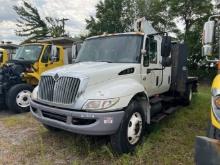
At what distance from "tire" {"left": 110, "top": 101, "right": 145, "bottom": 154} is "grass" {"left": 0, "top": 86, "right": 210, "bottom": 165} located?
130 millimetres

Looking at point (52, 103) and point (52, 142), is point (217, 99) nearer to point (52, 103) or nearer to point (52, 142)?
point (52, 103)

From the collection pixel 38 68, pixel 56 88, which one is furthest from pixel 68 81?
pixel 38 68

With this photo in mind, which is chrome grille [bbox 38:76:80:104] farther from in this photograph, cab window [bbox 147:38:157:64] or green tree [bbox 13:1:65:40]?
green tree [bbox 13:1:65:40]

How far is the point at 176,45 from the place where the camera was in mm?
7387

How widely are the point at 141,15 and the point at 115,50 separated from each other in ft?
71.7

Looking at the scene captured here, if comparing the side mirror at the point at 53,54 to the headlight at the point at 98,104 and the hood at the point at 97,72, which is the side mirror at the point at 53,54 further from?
the headlight at the point at 98,104

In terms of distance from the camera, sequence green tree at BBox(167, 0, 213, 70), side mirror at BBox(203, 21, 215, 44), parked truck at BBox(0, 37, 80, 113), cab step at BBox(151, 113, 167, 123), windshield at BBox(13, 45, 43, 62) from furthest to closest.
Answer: green tree at BBox(167, 0, 213, 70) → windshield at BBox(13, 45, 43, 62) → parked truck at BBox(0, 37, 80, 113) → cab step at BBox(151, 113, 167, 123) → side mirror at BBox(203, 21, 215, 44)

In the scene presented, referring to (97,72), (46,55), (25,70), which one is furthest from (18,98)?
(97,72)

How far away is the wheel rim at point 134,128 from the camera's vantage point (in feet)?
14.6

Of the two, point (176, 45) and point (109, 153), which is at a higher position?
point (176, 45)

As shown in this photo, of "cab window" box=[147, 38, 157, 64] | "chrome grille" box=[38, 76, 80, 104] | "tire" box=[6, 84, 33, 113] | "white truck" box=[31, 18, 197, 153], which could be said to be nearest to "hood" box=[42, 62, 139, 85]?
"white truck" box=[31, 18, 197, 153]

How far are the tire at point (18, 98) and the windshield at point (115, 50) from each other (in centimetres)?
285

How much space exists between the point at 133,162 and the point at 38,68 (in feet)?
18.8

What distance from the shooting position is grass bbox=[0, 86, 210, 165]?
4.28 metres
